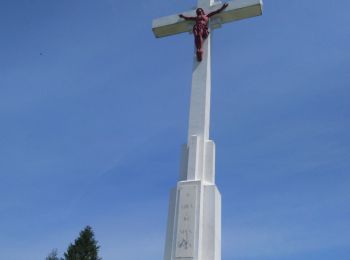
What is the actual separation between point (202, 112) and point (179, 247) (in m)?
3.05

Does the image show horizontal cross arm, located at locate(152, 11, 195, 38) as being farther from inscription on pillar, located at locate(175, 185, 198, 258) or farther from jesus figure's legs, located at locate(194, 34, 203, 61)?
inscription on pillar, located at locate(175, 185, 198, 258)

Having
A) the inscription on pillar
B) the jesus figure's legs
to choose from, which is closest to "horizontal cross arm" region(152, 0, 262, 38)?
the jesus figure's legs

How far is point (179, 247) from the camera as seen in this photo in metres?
8.80

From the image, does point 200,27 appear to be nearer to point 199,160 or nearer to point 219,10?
point 219,10

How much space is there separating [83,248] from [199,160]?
2000 centimetres

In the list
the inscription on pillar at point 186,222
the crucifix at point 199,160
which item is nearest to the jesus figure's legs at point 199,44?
the crucifix at point 199,160

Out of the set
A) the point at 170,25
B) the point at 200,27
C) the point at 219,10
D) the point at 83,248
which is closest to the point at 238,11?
the point at 219,10

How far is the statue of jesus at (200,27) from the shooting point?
11250 millimetres

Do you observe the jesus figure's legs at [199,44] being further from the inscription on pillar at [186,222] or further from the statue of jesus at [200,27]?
the inscription on pillar at [186,222]

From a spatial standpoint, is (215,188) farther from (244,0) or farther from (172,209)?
(244,0)

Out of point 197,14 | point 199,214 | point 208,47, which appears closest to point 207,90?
point 208,47

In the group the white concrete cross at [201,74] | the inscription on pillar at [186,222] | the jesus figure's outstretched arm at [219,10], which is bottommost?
the inscription on pillar at [186,222]

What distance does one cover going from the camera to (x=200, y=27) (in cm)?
1143

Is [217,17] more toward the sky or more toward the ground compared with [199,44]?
more toward the sky
